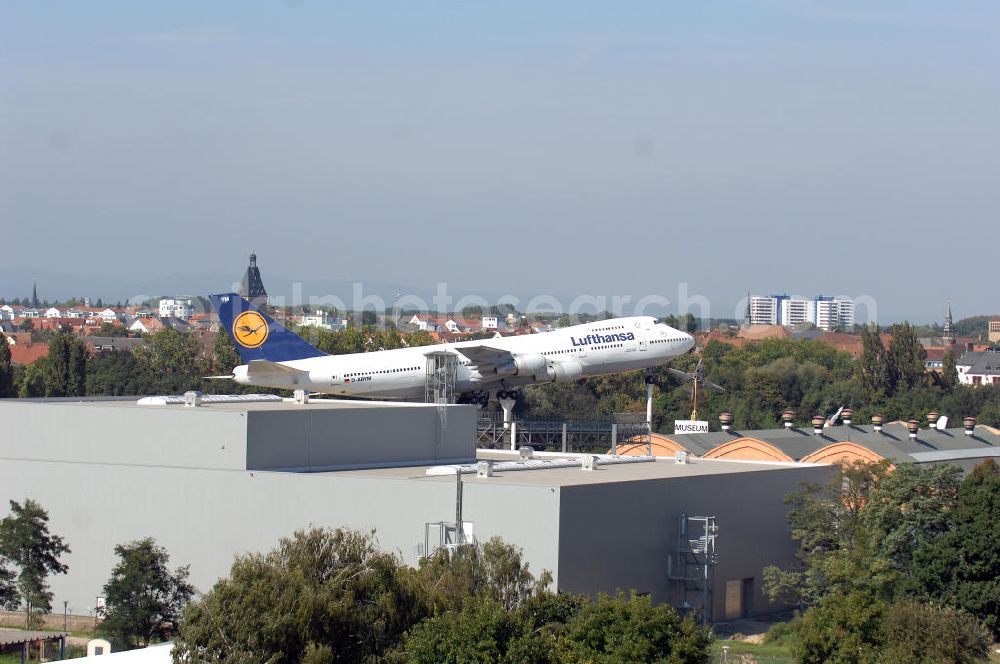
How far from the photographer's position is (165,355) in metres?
169

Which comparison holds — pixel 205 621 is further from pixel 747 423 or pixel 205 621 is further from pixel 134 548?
pixel 747 423

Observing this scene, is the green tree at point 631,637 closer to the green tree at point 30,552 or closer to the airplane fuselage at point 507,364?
the green tree at point 30,552

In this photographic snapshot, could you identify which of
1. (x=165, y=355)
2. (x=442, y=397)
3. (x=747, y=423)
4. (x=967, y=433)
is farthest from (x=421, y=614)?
(x=165, y=355)

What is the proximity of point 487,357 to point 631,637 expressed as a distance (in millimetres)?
41860

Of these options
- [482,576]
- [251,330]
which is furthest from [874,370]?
[482,576]

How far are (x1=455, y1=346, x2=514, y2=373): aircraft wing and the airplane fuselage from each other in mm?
52

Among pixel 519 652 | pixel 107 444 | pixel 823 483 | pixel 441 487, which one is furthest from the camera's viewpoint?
pixel 823 483

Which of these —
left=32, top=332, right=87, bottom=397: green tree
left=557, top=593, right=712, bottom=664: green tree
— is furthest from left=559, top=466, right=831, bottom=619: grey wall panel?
left=32, top=332, right=87, bottom=397: green tree

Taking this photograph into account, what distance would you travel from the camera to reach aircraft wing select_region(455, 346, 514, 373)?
77.6 m

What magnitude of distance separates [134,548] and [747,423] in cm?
8908

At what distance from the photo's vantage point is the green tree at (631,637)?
36.5 metres

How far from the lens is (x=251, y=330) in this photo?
79250 mm

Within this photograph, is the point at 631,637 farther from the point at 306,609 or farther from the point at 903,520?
the point at 903,520

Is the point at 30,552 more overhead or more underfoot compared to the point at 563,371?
more underfoot
